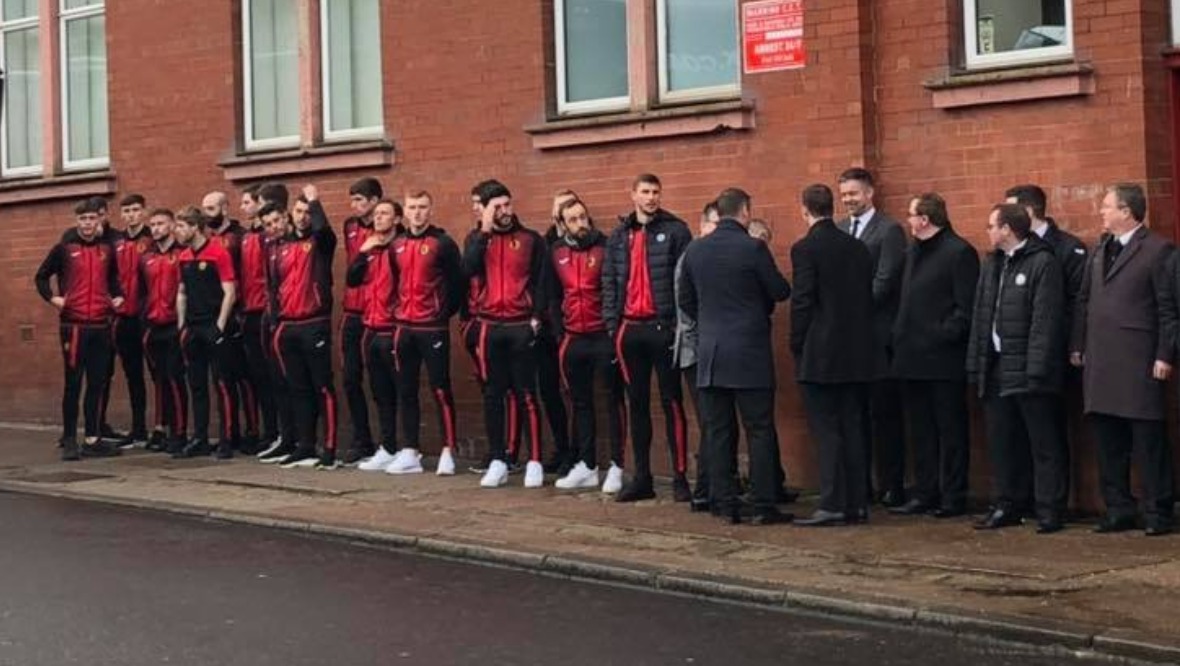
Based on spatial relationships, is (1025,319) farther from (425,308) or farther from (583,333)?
(425,308)

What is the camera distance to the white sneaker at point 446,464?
15.1 metres

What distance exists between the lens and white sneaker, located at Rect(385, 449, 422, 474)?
15.4 meters

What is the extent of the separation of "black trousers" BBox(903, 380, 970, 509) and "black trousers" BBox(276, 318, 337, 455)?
17.4 feet

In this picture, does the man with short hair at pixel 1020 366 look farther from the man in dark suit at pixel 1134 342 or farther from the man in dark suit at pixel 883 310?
the man in dark suit at pixel 883 310

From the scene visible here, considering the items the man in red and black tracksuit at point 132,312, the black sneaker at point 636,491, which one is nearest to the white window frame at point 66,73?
the man in red and black tracksuit at point 132,312

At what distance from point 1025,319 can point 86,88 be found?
1185 cm

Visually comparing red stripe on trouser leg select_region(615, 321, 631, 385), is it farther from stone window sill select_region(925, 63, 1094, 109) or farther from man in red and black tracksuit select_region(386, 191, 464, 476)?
stone window sill select_region(925, 63, 1094, 109)

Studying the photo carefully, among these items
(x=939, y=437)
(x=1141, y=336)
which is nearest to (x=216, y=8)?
(x=939, y=437)

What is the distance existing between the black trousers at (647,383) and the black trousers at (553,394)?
1.45 meters

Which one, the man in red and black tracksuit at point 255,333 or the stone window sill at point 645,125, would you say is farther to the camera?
the man in red and black tracksuit at point 255,333

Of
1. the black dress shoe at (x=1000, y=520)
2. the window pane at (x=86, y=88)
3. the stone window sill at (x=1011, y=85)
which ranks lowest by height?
the black dress shoe at (x=1000, y=520)

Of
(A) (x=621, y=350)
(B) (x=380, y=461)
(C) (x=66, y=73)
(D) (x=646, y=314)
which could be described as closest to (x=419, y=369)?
(B) (x=380, y=461)

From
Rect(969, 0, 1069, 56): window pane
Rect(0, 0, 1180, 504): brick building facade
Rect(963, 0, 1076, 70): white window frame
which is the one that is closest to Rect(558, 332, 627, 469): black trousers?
Rect(0, 0, 1180, 504): brick building facade

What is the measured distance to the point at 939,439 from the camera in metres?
12.6
